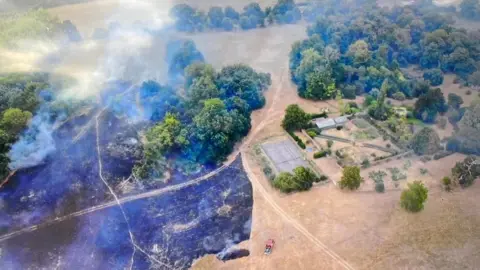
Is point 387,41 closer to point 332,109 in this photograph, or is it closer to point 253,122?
point 332,109

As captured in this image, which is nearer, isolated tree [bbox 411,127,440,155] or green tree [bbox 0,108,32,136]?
isolated tree [bbox 411,127,440,155]

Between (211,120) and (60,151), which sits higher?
(211,120)

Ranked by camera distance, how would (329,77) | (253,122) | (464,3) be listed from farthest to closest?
(464,3) < (329,77) < (253,122)

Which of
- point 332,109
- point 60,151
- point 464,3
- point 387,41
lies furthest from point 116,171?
point 464,3

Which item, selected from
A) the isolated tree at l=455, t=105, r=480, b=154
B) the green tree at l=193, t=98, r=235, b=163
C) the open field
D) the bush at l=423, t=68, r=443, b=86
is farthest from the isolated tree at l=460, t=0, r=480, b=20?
the green tree at l=193, t=98, r=235, b=163

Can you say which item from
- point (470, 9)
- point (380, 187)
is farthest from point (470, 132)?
point (470, 9)

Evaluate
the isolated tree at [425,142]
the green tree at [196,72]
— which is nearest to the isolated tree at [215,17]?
the green tree at [196,72]

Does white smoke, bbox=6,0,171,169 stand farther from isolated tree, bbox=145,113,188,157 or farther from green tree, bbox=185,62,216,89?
isolated tree, bbox=145,113,188,157
